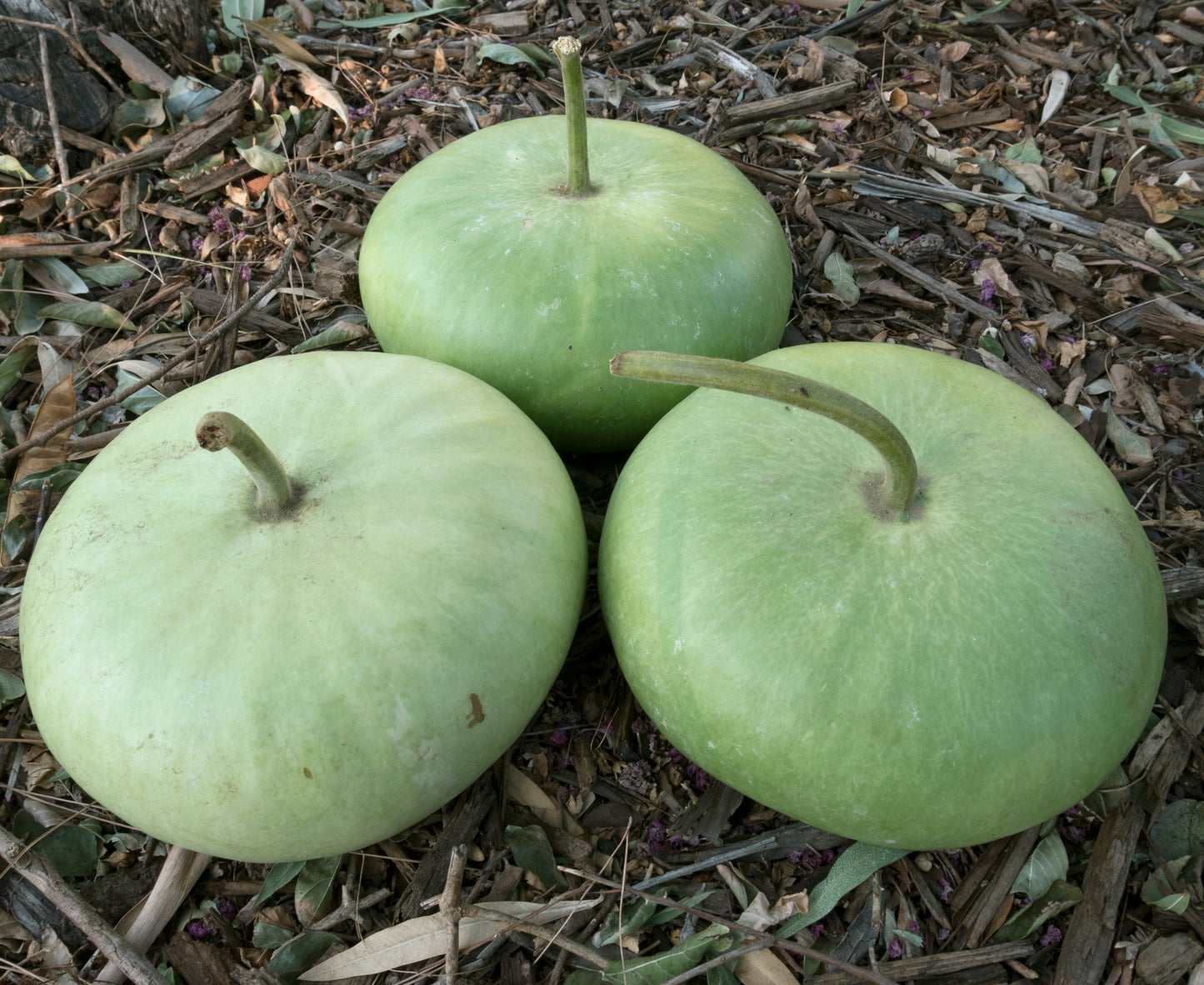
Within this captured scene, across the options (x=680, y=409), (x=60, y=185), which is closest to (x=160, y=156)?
(x=60, y=185)

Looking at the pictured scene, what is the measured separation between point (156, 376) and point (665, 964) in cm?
180

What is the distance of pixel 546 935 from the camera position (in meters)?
1.61

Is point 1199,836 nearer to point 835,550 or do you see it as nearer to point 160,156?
point 835,550

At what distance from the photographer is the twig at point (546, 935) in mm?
1599

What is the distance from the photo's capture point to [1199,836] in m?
1.79

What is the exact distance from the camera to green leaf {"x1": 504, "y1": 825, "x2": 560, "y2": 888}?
Answer: 68.7 inches

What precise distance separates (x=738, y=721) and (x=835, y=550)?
0.32 m

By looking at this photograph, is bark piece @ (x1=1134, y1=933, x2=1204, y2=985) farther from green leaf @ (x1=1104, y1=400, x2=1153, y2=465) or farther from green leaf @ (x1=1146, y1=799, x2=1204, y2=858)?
green leaf @ (x1=1104, y1=400, x2=1153, y2=465)

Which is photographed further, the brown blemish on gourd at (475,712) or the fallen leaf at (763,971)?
the fallen leaf at (763,971)

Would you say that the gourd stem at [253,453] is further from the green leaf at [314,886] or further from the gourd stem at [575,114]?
the gourd stem at [575,114]

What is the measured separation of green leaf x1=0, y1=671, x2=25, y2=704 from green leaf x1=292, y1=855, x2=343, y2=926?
2.63 feet

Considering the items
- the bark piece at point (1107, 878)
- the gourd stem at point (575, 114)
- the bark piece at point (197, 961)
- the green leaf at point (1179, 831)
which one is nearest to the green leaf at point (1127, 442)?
the bark piece at point (1107, 878)

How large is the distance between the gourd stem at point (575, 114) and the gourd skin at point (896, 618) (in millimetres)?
713

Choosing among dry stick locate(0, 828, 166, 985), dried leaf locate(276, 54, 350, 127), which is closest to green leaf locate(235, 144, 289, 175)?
dried leaf locate(276, 54, 350, 127)
